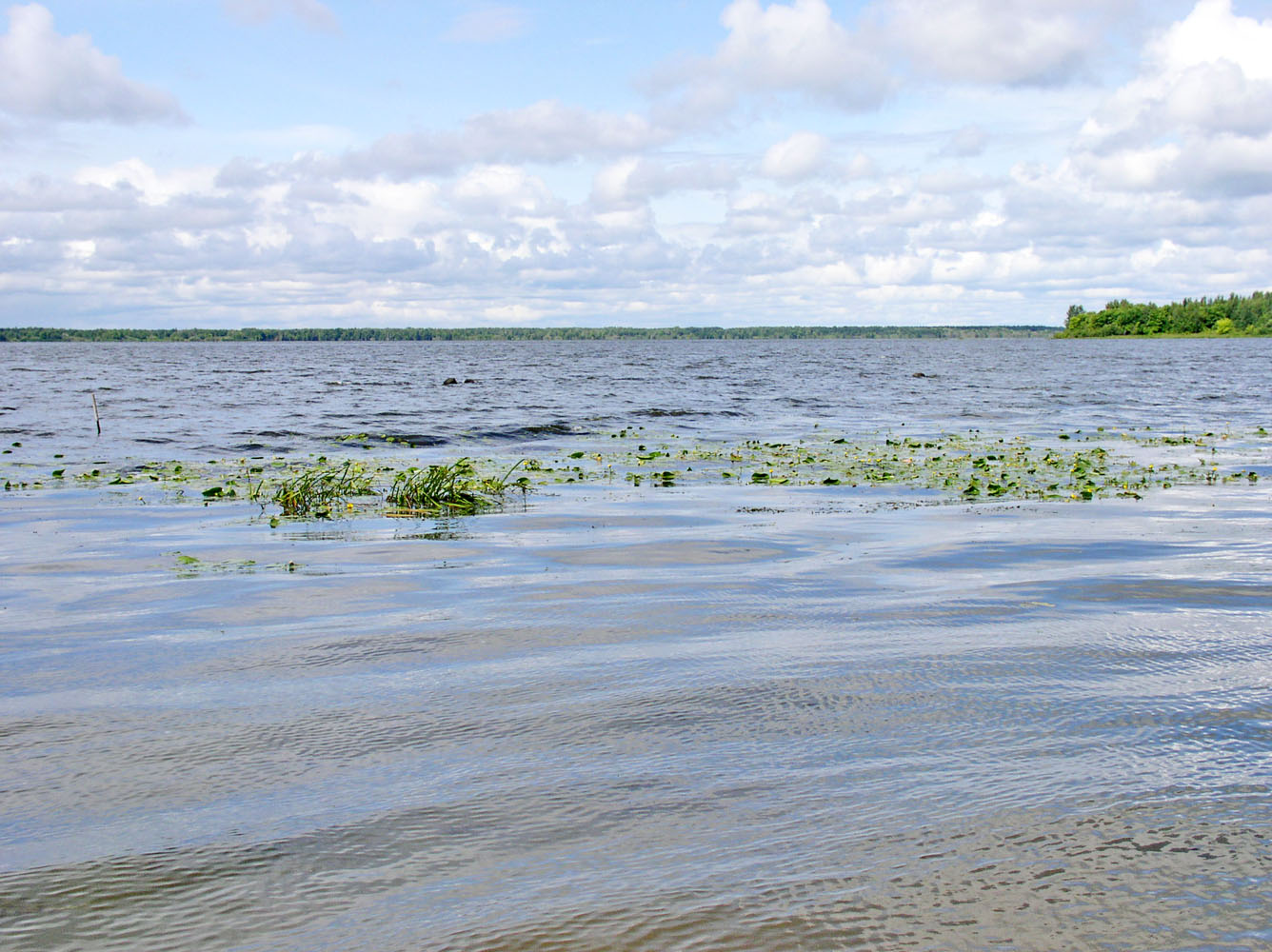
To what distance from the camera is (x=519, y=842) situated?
384cm

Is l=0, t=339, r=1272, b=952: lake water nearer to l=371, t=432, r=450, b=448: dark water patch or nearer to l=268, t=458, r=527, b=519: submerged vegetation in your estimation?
l=268, t=458, r=527, b=519: submerged vegetation

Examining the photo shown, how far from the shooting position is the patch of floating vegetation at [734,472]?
1425cm

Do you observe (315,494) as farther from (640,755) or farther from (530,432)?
(530,432)

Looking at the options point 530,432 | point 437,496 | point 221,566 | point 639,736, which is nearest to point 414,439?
point 530,432

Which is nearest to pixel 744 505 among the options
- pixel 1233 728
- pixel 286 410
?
pixel 1233 728

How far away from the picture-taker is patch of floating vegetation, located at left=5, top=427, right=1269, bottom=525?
14250mm

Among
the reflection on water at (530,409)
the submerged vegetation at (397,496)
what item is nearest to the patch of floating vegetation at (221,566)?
the submerged vegetation at (397,496)

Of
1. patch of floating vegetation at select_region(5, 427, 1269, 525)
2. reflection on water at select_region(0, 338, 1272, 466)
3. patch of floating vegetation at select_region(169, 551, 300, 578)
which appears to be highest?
reflection on water at select_region(0, 338, 1272, 466)

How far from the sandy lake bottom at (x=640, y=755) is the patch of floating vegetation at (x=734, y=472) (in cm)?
463

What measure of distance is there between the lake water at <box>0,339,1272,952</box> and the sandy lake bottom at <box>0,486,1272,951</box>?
0.07 feet

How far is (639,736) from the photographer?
5.01 meters

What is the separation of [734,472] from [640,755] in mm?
14034

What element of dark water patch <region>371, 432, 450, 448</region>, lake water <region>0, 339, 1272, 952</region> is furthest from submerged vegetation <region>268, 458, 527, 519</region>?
dark water patch <region>371, 432, 450, 448</region>

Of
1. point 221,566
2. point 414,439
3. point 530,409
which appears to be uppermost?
point 530,409
